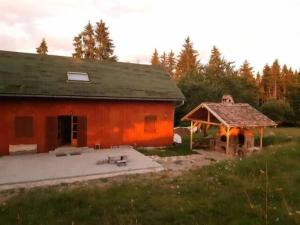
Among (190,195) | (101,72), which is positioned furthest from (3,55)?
(190,195)

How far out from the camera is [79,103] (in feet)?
52.2

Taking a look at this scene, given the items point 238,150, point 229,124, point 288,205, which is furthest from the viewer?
point 238,150

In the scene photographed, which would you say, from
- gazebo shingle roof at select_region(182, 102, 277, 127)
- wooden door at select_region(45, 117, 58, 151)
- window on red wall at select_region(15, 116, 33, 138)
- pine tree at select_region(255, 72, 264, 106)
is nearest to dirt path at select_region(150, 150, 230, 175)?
gazebo shingle roof at select_region(182, 102, 277, 127)

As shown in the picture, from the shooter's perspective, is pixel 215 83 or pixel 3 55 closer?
pixel 3 55

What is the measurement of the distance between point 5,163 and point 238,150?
12.0 m

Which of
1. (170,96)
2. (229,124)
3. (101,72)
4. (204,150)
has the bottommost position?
(204,150)

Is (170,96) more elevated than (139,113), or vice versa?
(170,96)

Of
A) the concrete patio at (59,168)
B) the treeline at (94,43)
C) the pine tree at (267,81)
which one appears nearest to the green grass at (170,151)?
the concrete patio at (59,168)

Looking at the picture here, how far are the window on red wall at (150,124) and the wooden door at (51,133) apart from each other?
5510mm

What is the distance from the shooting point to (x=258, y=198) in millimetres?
6762

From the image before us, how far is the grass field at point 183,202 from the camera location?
5945mm

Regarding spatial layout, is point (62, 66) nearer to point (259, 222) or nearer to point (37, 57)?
point (37, 57)

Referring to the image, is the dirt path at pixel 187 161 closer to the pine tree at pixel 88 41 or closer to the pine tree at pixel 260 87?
the pine tree at pixel 88 41

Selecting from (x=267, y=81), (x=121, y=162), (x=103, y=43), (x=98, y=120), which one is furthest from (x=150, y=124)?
(x=267, y=81)
